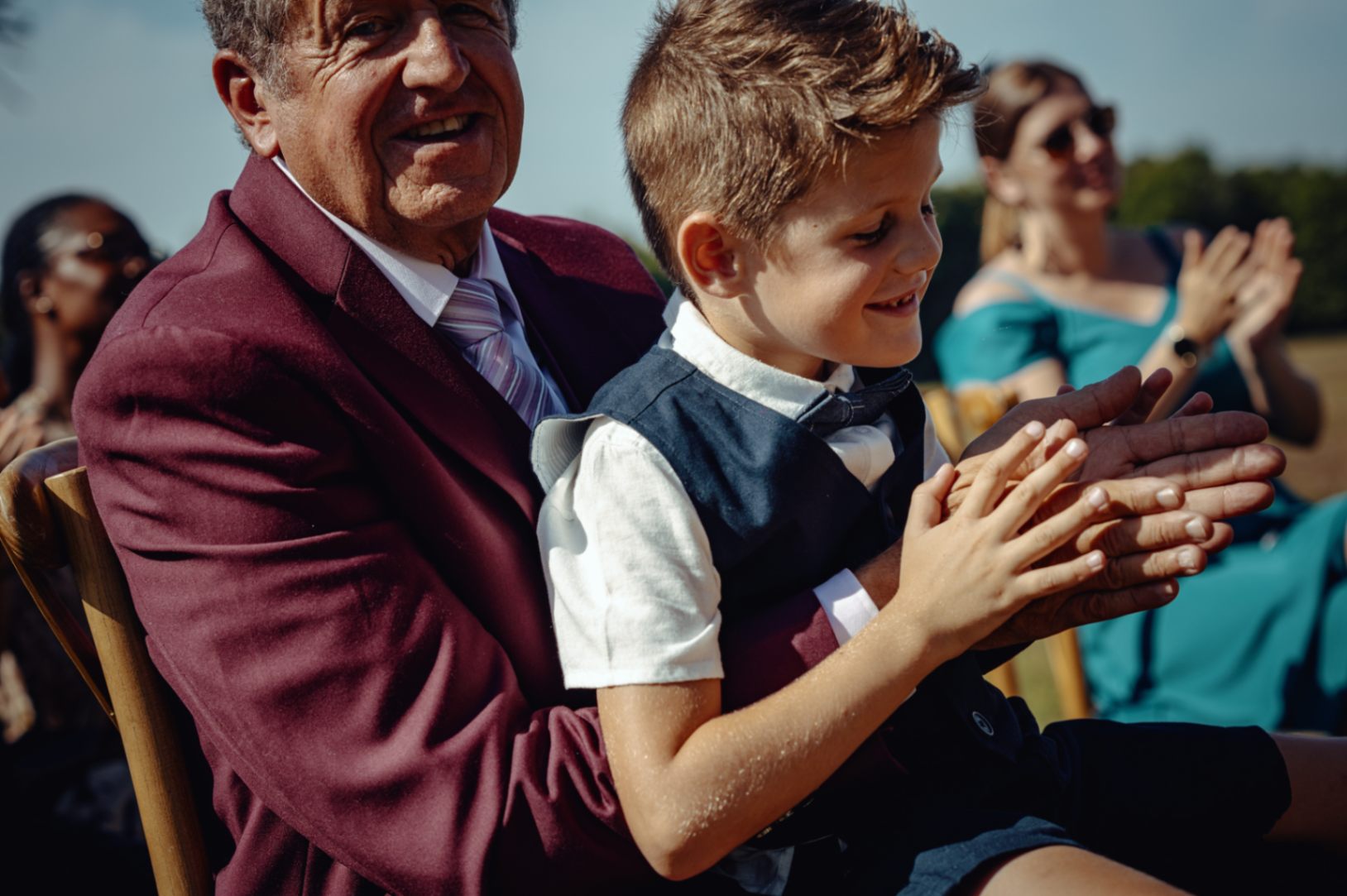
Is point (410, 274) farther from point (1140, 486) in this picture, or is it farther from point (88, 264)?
point (88, 264)

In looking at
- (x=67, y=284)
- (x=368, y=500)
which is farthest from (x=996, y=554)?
(x=67, y=284)

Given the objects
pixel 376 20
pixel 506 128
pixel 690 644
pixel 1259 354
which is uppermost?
pixel 376 20

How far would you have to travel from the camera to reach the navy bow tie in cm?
174

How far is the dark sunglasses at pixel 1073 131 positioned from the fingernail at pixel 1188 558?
3212 millimetres

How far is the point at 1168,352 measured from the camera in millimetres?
4059

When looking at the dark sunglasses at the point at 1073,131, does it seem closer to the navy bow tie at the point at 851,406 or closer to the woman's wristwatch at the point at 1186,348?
the woman's wristwatch at the point at 1186,348

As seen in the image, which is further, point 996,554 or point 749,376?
point 749,376

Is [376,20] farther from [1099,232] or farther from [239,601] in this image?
[1099,232]

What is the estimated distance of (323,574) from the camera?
1566mm

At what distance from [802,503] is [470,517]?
467 millimetres

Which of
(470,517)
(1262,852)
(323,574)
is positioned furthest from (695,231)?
(1262,852)

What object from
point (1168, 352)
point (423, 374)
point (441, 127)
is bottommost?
point (1168, 352)

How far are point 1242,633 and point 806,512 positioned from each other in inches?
112

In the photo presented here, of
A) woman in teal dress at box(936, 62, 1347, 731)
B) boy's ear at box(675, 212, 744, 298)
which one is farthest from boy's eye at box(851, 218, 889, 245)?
woman in teal dress at box(936, 62, 1347, 731)
